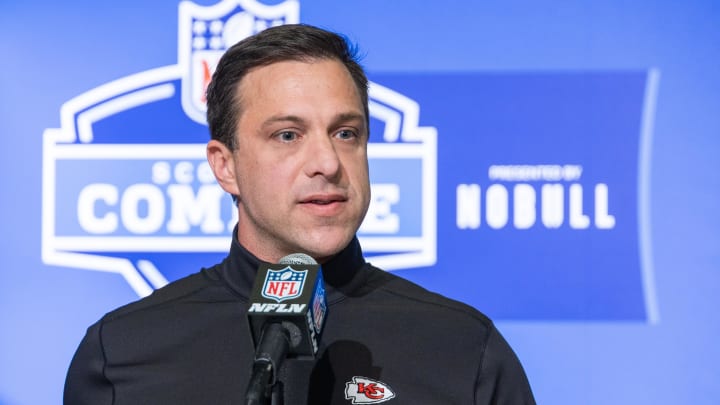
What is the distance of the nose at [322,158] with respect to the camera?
1368 millimetres

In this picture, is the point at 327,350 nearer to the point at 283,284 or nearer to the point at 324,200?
the point at 324,200

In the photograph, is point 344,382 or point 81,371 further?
point 81,371

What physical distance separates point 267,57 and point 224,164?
7.8 inches

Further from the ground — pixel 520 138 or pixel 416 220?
pixel 520 138

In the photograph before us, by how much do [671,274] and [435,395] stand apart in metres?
1.15

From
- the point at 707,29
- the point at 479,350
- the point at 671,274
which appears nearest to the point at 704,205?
the point at 671,274

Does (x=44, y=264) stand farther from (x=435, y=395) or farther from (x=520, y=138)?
(x=435, y=395)

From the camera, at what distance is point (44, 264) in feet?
8.11

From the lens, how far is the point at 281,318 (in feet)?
3.23

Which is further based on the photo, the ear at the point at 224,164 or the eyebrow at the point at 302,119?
the ear at the point at 224,164

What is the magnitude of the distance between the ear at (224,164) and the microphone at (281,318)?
0.51 meters

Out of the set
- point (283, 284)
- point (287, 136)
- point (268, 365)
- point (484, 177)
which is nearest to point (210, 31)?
point (484, 177)

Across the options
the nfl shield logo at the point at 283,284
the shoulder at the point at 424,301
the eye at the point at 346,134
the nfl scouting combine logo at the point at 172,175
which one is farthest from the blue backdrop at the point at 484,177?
the nfl shield logo at the point at 283,284

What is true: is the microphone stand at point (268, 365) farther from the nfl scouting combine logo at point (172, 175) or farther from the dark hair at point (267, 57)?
the nfl scouting combine logo at point (172, 175)
